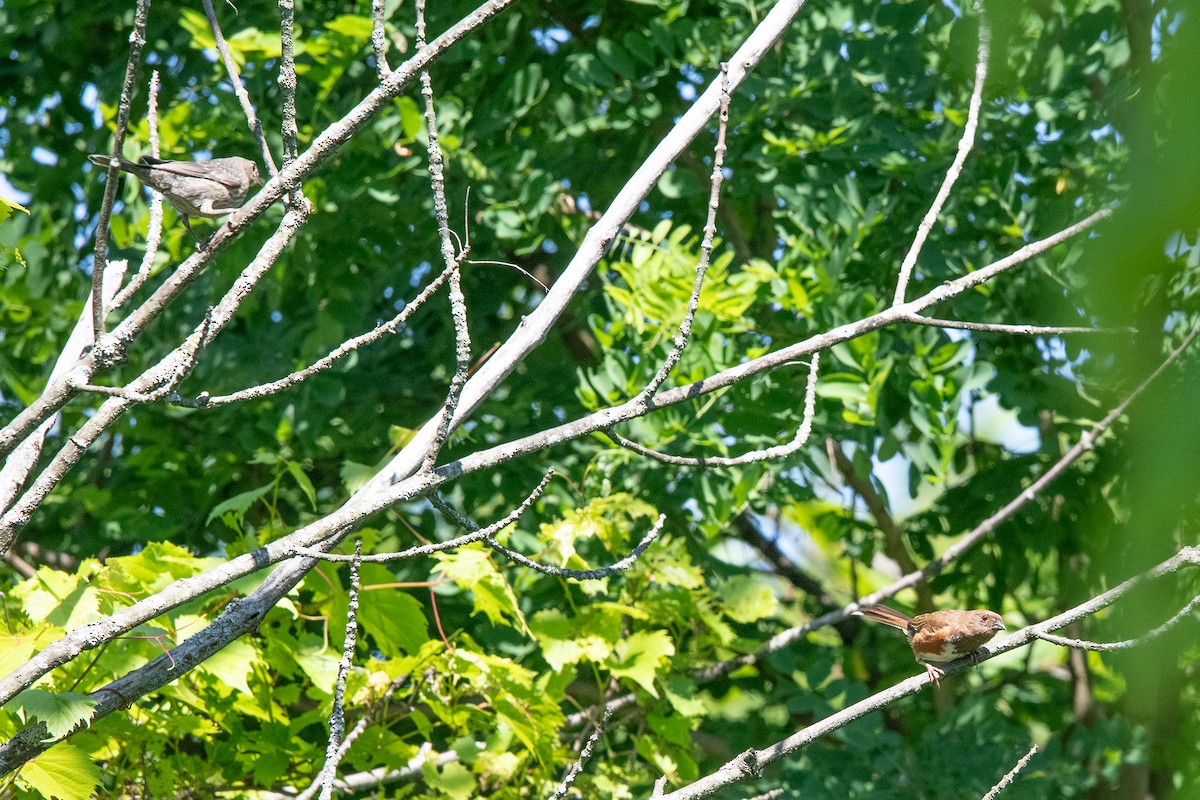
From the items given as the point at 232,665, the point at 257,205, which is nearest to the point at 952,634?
the point at 232,665

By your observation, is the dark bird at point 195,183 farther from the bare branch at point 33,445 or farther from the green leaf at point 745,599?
the green leaf at point 745,599

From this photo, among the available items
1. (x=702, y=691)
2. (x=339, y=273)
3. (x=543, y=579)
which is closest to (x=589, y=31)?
(x=339, y=273)

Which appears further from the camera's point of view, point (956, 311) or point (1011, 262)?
point (956, 311)

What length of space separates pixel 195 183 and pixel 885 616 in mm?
2565

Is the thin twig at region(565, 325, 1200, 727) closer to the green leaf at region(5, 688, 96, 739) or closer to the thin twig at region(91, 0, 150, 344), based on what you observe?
the green leaf at region(5, 688, 96, 739)

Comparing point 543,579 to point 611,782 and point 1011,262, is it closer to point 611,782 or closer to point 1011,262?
point 611,782

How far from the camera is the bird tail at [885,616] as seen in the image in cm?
381

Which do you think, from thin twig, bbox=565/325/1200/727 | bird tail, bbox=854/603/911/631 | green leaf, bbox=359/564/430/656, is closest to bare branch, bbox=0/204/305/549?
green leaf, bbox=359/564/430/656

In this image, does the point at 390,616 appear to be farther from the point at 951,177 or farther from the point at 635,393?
the point at 951,177

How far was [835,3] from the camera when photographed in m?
3.97

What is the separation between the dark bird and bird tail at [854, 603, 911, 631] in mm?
2365

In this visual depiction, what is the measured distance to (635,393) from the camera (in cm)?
354

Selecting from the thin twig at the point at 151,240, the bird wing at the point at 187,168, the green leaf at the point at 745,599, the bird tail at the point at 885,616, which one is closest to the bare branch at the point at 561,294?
the thin twig at the point at 151,240

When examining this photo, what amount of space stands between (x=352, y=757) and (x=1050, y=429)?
2.75 meters
